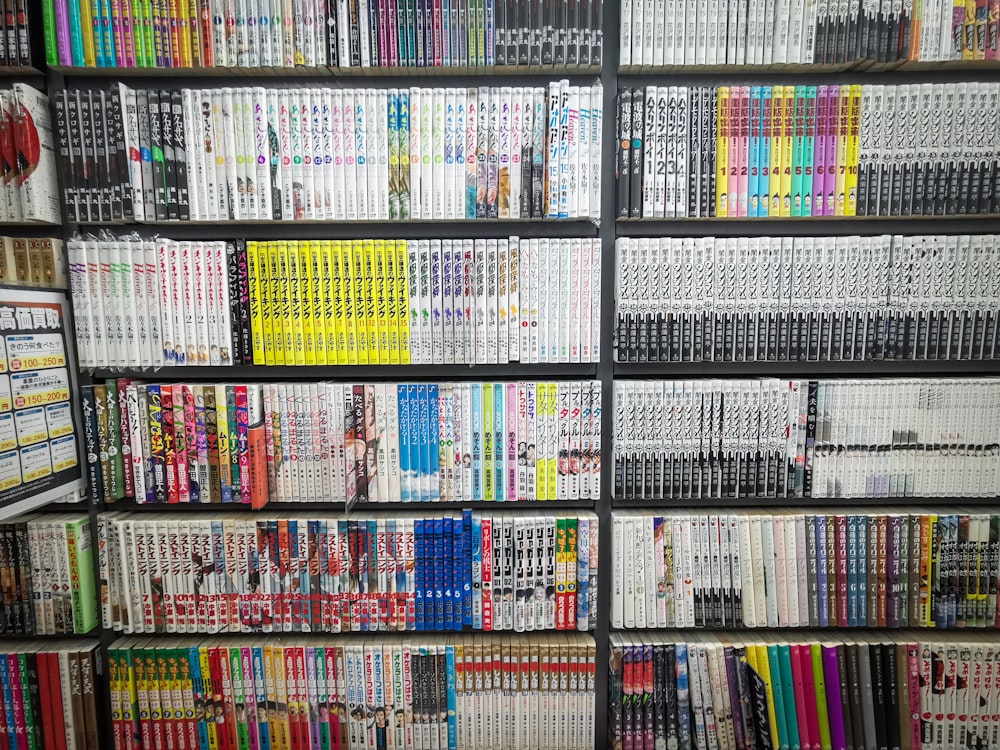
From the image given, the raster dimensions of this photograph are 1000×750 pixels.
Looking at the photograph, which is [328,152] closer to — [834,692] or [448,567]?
[448,567]

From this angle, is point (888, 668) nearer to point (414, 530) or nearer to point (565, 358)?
point (565, 358)

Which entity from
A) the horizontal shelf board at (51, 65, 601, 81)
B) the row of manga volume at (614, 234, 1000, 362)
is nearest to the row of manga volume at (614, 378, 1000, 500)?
the row of manga volume at (614, 234, 1000, 362)

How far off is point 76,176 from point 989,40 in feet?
8.26

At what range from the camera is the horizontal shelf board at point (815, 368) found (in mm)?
→ 1572

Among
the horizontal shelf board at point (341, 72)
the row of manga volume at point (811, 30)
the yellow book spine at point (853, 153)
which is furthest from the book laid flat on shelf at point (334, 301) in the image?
the yellow book spine at point (853, 153)

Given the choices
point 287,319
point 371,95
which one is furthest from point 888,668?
point 371,95

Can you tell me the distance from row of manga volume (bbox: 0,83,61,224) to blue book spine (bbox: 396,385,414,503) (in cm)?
111

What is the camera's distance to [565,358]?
4.85 ft

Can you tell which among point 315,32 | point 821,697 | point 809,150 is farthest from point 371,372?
point 821,697

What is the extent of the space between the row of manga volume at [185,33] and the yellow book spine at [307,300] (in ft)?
1.70

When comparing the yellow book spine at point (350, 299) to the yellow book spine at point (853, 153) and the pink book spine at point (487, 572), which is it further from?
the yellow book spine at point (853, 153)

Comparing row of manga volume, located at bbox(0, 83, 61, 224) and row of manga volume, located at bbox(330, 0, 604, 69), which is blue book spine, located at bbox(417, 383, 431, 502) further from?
row of manga volume, located at bbox(0, 83, 61, 224)

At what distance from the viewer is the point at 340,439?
1.49 m

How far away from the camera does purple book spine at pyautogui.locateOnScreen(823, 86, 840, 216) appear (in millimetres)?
1426
